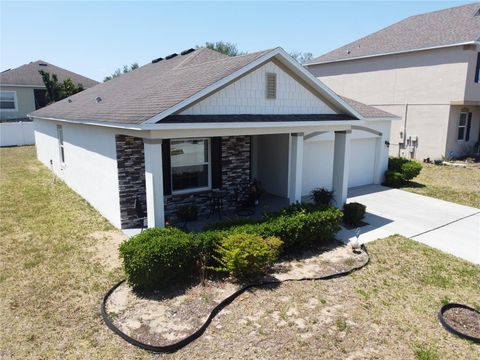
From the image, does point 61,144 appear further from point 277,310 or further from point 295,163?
point 277,310

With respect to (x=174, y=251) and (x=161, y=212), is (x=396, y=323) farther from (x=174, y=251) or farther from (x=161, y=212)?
(x=161, y=212)

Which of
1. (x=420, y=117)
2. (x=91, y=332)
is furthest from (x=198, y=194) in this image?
(x=420, y=117)

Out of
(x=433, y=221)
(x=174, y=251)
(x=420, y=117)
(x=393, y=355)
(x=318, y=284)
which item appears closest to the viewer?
(x=393, y=355)

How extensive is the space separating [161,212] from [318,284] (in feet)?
12.6

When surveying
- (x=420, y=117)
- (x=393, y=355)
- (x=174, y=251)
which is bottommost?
(x=393, y=355)

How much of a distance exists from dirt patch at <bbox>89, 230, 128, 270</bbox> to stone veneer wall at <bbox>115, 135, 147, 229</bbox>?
0.46 metres

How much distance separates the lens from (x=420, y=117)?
23.2 m

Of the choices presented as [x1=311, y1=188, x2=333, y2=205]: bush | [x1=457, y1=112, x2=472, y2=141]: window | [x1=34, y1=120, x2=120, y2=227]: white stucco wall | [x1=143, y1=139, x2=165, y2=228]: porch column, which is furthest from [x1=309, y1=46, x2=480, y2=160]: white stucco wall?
[x1=143, y1=139, x2=165, y2=228]: porch column

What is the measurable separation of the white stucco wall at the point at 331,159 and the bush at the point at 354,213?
361 centimetres

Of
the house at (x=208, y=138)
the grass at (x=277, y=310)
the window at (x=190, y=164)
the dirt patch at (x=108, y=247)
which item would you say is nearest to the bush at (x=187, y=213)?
the house at (x=208, y=138)

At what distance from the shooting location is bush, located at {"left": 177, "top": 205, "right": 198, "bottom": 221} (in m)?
10.9

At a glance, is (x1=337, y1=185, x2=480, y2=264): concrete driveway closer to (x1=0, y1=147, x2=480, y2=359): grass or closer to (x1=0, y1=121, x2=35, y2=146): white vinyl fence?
(x1=0, y1=147, x2=480, y2=359): grass

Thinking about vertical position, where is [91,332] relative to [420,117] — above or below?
below

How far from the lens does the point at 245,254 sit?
720 centimetres
